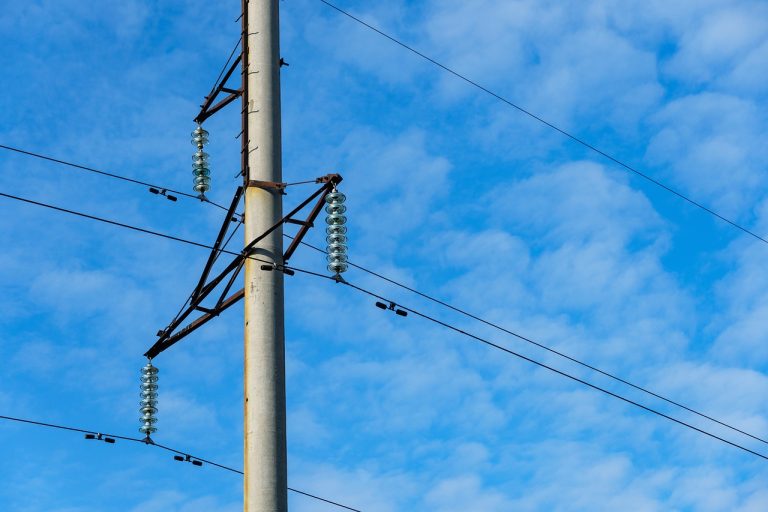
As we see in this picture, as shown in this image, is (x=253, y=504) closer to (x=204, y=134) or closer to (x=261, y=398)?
(x=261, y=398)

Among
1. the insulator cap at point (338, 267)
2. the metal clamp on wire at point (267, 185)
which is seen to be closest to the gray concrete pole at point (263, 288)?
the metal clamp on wire at point (267, 185)

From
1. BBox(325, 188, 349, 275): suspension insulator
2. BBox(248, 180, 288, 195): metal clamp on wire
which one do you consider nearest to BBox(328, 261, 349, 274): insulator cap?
BBox(325, 188, 349, 275): suspension insulator

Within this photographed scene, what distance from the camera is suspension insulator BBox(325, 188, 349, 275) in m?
17.9

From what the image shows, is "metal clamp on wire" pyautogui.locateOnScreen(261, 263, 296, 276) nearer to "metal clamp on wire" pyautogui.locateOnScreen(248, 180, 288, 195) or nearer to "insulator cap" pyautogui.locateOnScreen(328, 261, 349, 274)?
"insulator cap" pyautogui.locateOnScreen(328, 261, 349, 274)

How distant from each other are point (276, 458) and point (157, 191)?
6689 mm

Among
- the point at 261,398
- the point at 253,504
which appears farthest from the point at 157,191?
the point at 253,504

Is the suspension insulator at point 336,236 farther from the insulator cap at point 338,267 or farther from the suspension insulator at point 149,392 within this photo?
the suspension insulator at point 149,392

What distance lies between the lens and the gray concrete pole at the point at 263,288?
1655 cm

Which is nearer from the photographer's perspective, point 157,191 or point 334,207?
point 334,207

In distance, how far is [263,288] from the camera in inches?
698

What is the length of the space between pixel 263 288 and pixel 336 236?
1.35 metres

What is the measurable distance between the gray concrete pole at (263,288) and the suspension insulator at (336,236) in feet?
2.67

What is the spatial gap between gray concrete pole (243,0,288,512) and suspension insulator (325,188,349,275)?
0.81 meters

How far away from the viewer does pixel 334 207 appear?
18.0 meters
